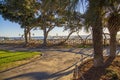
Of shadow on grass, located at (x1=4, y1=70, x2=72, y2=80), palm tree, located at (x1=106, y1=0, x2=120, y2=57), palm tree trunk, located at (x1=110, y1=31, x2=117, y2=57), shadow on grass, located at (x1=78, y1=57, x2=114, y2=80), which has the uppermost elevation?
palm tree, located at (x1=106, y1=0, x2=120, y2=57)

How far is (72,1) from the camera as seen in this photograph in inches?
685

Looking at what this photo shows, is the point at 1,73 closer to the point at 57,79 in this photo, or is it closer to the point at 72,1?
the point at 57,79

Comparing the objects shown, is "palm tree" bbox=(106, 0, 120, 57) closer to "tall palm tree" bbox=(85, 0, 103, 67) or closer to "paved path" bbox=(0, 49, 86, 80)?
"tall palm tree" bbox=(85, 0, 103, 67)

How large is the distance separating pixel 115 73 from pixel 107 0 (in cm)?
454

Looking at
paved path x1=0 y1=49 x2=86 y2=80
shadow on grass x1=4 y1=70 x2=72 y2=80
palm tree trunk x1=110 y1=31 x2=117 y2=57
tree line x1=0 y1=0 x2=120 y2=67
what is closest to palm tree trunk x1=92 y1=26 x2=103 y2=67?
tree line x1=0 y1=0 x2=120 y2=67

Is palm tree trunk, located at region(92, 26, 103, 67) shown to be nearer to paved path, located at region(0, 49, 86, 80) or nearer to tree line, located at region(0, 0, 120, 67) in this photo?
tree line, located at region(0, 0, 120, 67)

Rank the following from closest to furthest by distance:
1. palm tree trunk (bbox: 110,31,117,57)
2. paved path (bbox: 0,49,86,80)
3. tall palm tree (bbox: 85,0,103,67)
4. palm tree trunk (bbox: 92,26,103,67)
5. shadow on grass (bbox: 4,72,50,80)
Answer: shadow on grass (bbox: 4,72,50,80) → paved path (bbox: 0,49,86,80) → tall palm tree (bbox: 85,0,103,67) → palm tree trunk (bbox: 92,26,103,67) → palm tree trunk (bbox: 110,31,117,57)

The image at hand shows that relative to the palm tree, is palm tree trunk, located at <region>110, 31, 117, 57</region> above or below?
below

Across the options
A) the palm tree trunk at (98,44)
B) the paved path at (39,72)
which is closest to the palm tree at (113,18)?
the palm tree trunk at (98,44)

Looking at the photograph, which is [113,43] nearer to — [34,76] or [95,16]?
[95,16]

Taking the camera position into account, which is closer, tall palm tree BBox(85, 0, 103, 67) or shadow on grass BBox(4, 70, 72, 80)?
shadow on grass BBox(4, 70, 72, 80)

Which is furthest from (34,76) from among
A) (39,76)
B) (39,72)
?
(39,72)

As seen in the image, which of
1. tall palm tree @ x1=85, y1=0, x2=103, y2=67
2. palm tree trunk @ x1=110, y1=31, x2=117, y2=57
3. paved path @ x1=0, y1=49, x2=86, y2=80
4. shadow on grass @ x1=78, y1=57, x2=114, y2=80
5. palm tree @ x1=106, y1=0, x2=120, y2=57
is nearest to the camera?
paved path @ x1=0, y1=49, x2=86, y2=80

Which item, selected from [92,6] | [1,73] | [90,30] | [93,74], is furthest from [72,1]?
[1,73]
